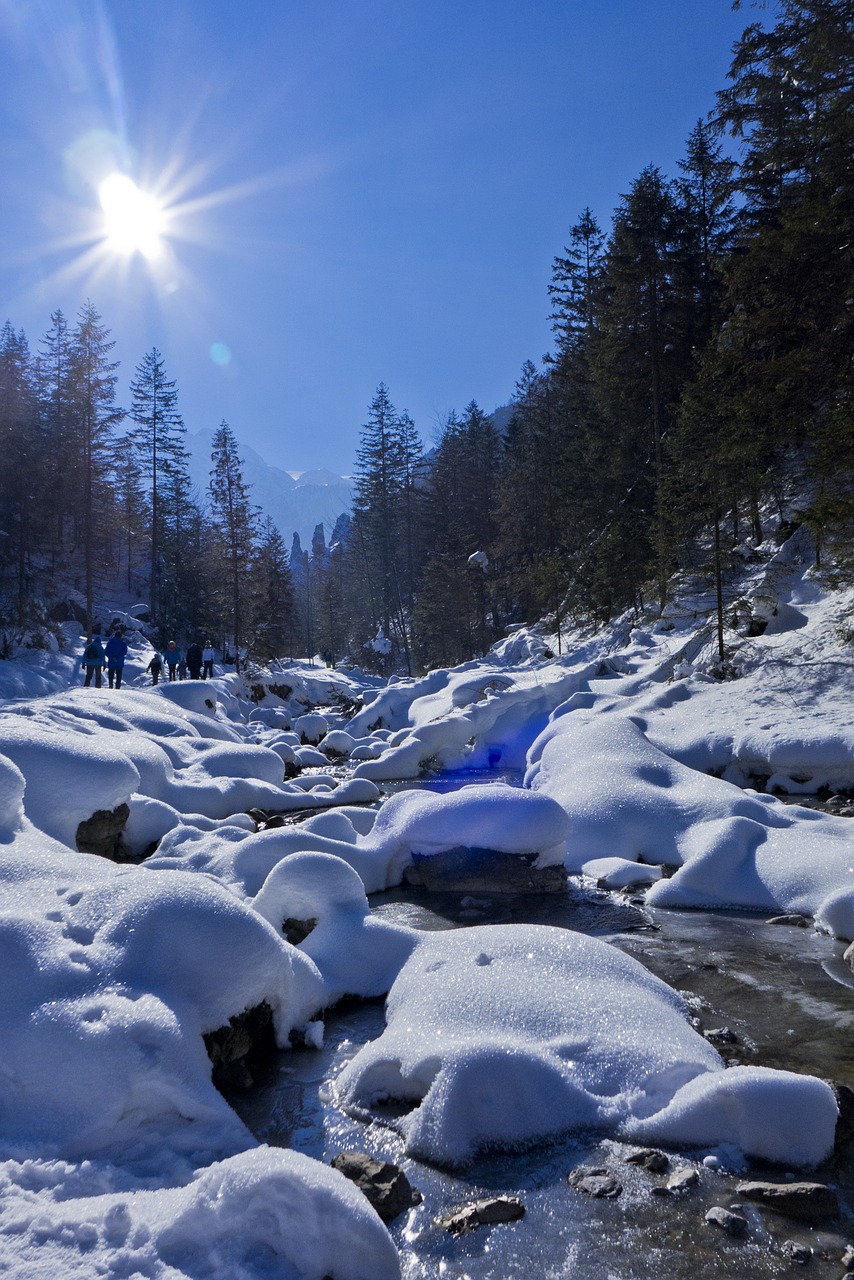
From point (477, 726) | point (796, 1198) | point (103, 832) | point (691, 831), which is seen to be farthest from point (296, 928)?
point (477, 726)

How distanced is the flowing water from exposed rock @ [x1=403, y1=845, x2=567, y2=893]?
1.98 m

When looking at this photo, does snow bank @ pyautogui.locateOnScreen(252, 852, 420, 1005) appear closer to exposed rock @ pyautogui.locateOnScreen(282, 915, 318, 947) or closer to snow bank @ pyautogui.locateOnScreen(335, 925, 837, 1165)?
exposed rock @ pyautogui.locateOnScreen(282, 915, 318, 947)

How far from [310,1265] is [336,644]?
61.7 m

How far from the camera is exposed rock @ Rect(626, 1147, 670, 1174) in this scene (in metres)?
3.78

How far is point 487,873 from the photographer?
921 centimetres

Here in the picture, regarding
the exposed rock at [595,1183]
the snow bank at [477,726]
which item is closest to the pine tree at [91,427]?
the snow bank at [477,726]

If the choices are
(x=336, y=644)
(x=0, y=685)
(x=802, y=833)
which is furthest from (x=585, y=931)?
(x=336, y=644)

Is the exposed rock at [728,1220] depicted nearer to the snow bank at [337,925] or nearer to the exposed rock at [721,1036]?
the exposed rock at [721,1036]

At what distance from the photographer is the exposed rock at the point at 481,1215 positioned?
138 inches

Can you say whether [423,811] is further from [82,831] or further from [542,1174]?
[542,1174]

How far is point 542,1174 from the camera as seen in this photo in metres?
3.84

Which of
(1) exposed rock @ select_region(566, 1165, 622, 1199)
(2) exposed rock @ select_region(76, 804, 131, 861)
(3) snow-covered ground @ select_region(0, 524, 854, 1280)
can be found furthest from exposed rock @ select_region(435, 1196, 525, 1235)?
(2) exposed rock @ select_region(76, 804, 131, 861)

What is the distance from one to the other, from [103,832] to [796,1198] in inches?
297

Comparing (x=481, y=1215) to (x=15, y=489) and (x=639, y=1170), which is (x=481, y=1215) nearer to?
(x=639, y=1170)
